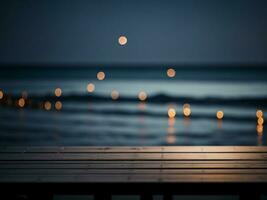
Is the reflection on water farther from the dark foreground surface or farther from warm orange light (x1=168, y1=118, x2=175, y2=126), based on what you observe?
the dark foreground surface

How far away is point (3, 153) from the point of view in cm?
604

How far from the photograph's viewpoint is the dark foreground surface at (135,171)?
4555mm

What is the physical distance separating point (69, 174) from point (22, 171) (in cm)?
49

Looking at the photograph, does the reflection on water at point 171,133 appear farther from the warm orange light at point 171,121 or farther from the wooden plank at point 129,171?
the wooden plank at point 129,171

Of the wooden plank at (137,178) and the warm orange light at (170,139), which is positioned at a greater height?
the warm orange light at (170,139)

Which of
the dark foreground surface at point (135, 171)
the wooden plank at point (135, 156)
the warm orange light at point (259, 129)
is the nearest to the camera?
the dark foreground surface at point (135, 171)

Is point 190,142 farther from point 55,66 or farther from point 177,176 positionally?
point 55,66

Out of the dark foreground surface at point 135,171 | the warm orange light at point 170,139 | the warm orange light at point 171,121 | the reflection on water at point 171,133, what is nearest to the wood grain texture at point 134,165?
the dark foreground surface at point 135,171

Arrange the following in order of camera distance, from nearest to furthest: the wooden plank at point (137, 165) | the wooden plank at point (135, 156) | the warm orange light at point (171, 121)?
the wooden plank at point (137, 165) → the wooden plank at point (135, 156) → the warm orange light at point (171, 121)

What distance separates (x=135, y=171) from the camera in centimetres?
498

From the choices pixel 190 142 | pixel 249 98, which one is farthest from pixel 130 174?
pixel 249 98

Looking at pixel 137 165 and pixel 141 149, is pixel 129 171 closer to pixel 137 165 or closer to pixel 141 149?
pixel 137 165

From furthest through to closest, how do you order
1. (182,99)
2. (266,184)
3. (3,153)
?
(182,99) → (3,153) → (266,184)

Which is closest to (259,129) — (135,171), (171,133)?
(171,133)
